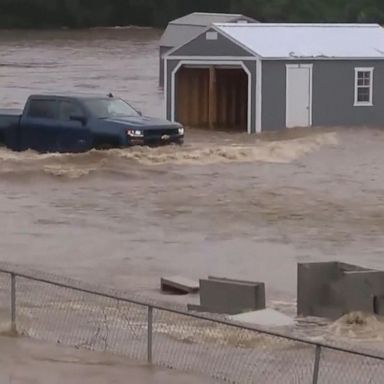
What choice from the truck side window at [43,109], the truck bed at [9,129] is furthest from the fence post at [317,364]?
the truck bed at [9,129]

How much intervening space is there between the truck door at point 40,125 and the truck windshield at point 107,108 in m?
0.98

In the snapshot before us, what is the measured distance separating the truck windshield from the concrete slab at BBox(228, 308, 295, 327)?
1788 cm

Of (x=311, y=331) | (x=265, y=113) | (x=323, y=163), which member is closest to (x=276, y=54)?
(x=265, y=113)

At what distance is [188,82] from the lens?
1708 inches

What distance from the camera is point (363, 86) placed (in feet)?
138

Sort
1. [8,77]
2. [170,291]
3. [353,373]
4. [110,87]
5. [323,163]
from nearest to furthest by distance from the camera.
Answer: [353,373]
[170,291]
[323,163]
[110,87]
[8,77]

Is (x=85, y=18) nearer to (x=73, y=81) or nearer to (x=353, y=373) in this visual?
(x=73, y=81)

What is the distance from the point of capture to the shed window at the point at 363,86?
41.9 m

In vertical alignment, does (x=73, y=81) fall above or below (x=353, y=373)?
below

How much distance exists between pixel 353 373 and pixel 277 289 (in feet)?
21.8

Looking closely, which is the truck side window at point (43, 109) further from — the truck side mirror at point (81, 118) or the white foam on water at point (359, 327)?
the white foam on water at point (359, 327)

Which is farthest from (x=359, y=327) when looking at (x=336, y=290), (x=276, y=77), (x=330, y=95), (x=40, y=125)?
(x=330, y=95)

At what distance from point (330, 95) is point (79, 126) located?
10.3 meters

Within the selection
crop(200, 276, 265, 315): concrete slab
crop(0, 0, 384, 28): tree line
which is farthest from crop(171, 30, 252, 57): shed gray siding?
crop(0, 0, 384, 28): tree line
